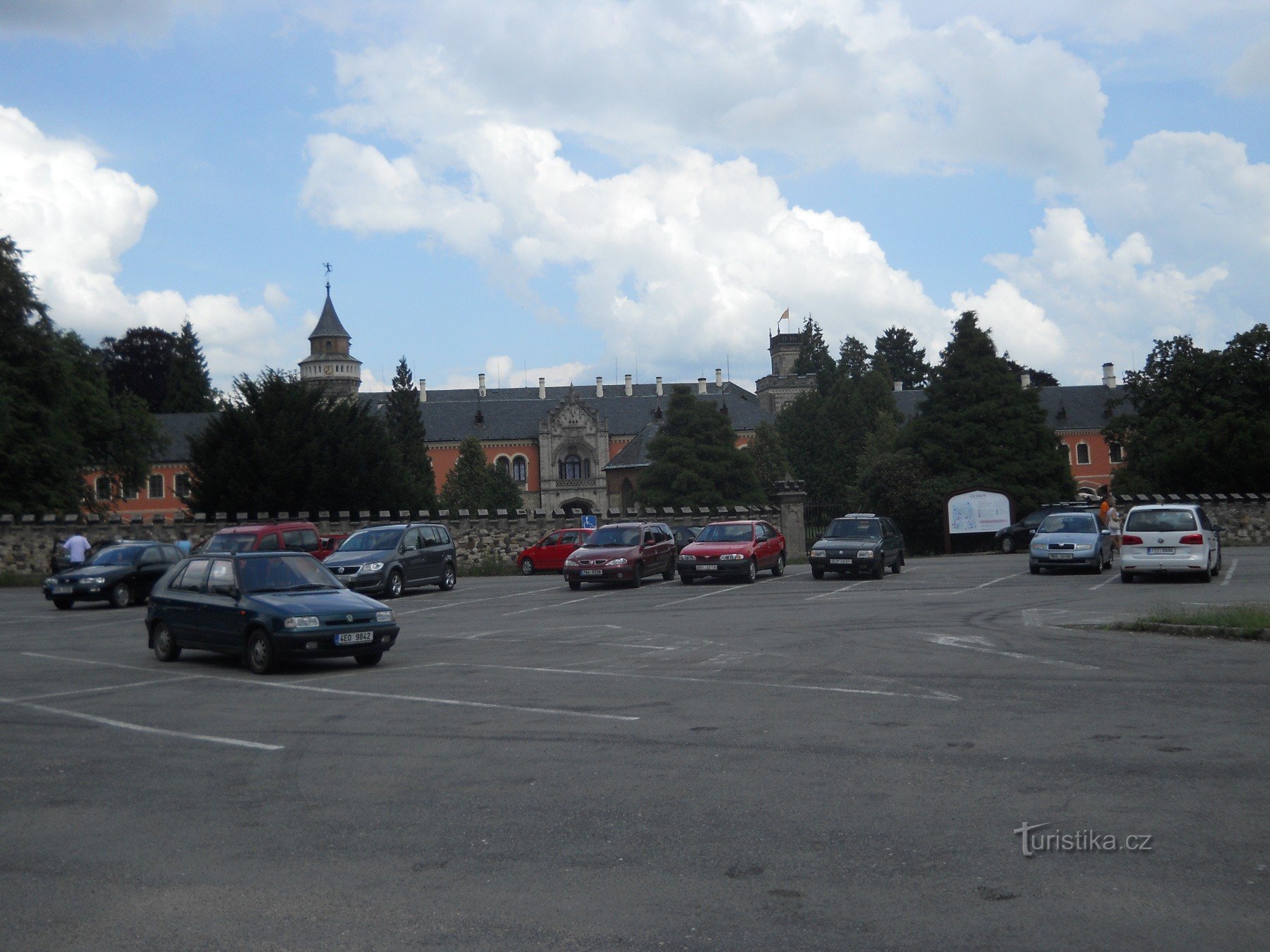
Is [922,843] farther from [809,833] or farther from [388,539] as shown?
[388,539]

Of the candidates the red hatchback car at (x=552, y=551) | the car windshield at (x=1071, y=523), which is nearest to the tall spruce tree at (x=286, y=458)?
the red hatchback car at (x=552, y=551)

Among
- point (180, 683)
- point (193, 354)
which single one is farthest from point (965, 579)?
point (193, 354)

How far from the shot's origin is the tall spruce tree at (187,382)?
109 m

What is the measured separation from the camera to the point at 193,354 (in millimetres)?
114625

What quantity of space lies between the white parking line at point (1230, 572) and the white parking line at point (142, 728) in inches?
822

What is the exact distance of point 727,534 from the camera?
102 ft

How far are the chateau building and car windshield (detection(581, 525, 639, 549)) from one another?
223 feet

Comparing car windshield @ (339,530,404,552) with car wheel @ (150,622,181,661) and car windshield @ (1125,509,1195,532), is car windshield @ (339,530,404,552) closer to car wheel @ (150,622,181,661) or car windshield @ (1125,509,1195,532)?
car wheel @ (150,622,181,661)

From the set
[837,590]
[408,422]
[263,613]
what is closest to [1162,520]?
[837,590]

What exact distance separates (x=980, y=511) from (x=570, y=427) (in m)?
76.4

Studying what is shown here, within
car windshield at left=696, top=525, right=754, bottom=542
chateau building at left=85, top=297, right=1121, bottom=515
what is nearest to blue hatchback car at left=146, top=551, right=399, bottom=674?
car windshield at left=696, top=525, right=754, bottom=542

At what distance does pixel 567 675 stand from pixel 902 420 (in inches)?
3573

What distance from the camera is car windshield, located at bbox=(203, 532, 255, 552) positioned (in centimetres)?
2661

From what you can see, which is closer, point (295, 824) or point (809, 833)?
point (809, 833)
